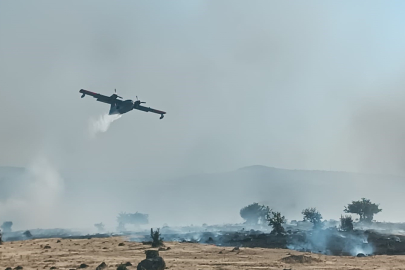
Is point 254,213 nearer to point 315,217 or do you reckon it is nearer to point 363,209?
point 363,209

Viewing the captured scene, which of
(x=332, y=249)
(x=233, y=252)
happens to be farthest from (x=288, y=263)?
(x=332, y=249)

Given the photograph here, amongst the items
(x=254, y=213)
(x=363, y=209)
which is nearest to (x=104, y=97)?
(x=363, y=209)

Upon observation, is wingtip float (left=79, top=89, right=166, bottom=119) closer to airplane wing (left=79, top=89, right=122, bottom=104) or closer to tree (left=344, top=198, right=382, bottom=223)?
airplane wing (left=79, top=89, right=122, bottom=104)

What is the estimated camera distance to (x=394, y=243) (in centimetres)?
6681

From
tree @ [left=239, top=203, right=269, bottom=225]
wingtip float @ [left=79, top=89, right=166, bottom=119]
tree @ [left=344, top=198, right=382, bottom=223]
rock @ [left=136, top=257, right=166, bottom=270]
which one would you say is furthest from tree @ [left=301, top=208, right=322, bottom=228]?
tree @ [left=239, top=203, right=269, bottom=225]

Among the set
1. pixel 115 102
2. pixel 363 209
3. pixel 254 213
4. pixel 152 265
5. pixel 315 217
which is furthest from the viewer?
pixel 254 213

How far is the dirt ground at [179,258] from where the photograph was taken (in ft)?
144

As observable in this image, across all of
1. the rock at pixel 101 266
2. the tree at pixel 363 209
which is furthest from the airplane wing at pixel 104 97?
the tree at pixel 363 209

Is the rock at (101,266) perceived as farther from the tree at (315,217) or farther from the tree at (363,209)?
the tree at (363,209)

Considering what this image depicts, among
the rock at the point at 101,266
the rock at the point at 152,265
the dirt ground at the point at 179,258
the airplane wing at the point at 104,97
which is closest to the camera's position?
the rock at the point at 152,265

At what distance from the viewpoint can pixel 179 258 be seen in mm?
49812

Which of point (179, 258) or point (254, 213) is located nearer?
point (179, 258)

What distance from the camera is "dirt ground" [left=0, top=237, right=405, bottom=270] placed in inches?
1729

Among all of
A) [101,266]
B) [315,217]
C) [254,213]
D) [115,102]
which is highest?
[115,102]
